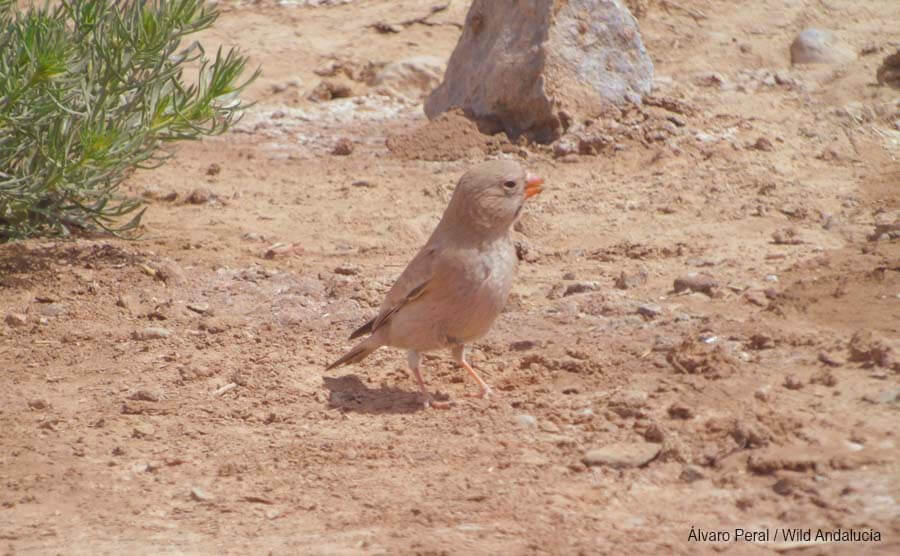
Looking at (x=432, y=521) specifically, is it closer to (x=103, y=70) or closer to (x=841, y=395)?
(x=841, y=395)

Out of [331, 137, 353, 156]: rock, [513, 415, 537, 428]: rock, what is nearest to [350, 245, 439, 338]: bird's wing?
[513, 415, 537, 428]: rock

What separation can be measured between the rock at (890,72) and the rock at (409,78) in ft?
13.6

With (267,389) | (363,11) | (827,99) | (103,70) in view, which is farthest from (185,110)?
(363,11)

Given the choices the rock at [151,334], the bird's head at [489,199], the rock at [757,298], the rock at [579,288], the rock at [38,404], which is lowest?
the rock at [151,334]

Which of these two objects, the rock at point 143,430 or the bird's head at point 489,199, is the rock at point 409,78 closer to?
the bird's head at point 489,199

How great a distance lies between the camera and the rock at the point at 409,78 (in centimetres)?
1159

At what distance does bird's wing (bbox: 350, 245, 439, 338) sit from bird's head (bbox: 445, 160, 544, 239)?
231 mm

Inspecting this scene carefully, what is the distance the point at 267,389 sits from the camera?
607 cm

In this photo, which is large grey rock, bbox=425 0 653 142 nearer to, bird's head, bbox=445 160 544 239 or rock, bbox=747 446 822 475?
bird's head, bbox=445 160 544 239

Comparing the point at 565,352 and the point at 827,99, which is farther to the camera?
the point at 827,99

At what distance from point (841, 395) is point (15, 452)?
3611 mm

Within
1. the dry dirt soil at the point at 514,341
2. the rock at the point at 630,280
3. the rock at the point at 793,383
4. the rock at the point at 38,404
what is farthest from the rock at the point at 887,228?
the rock at the point at 38,404

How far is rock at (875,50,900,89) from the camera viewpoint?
9.84 metres

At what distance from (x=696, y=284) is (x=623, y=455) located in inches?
87.4
